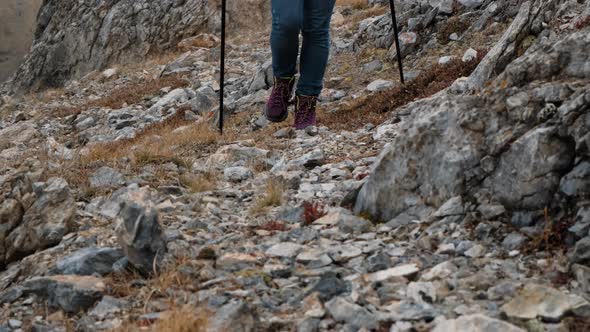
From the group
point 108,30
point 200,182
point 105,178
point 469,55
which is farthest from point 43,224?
point 108,30

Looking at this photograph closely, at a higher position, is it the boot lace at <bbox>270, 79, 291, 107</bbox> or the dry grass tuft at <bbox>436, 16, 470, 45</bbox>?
the dry grass tuft at <bbox>436, 16, 470, 45</bbox>

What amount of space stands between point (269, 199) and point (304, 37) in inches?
126

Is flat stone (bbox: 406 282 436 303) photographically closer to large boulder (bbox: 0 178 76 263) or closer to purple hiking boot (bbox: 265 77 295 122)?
large boulder (bbox: 0 178 76 263)

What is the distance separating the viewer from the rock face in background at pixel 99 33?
101 ft

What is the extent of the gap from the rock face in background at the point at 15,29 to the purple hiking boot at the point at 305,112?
185m

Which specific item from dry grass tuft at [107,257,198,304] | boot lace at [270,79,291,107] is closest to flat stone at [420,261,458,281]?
dry grass tuft at [107,257,198,304]

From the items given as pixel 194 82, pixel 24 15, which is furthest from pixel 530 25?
pixel 24 15

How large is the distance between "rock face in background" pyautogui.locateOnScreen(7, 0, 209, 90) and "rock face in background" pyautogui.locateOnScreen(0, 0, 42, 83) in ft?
499

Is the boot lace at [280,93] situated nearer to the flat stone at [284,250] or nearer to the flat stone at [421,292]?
the flat stone at [284,250]

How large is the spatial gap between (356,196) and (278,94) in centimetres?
350

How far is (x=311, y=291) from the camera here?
388 cm

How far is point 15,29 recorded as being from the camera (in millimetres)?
187500

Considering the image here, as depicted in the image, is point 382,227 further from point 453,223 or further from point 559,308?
point 559,308

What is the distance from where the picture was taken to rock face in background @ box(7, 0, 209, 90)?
30781 millimetres
